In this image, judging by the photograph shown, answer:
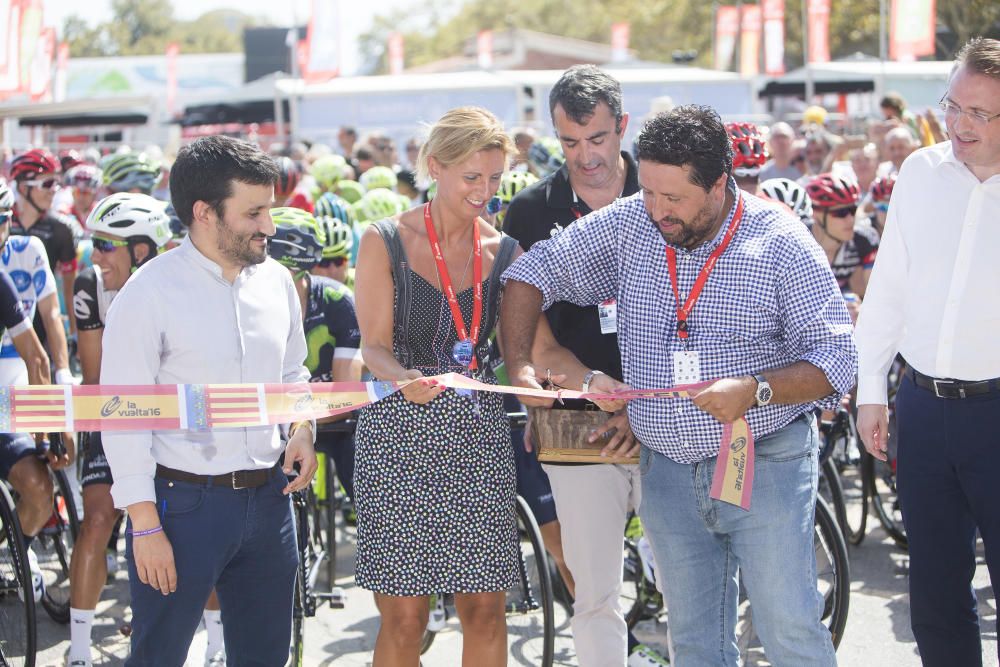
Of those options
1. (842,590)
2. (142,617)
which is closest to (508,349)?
(142,617)

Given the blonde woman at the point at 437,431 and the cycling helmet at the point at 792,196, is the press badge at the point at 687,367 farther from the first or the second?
the cycling helmet at the point at 792,196

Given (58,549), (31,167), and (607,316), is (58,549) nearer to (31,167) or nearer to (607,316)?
(31,167)

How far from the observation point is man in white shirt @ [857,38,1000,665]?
3801 mm

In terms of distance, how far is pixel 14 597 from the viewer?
203 inches

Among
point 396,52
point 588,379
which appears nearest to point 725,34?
point 396,52

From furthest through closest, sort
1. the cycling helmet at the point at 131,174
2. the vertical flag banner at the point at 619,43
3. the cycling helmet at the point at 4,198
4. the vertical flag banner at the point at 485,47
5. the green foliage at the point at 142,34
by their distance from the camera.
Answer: the green foliage at the point at 142,34, the vertical flag banner at the point at 485,47, the vertical flag banner at the point at 619,43, the cycling helmet at the point at 131,174, the cycling helmet at the point at 4,198

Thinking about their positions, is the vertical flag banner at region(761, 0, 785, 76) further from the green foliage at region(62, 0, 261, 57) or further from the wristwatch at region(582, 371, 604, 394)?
the green foliage at region(62, 0, 261, 57)

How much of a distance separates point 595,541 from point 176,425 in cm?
167

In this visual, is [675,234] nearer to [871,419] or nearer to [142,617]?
[871,419]

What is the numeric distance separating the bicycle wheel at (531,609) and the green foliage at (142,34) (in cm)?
10659

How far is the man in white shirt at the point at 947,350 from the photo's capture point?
380 cm

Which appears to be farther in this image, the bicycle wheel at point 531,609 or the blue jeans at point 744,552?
the bicycle wheel at point 531,609

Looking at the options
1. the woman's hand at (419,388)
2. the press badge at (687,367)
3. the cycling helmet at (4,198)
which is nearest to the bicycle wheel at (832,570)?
the press badge at (687,367)

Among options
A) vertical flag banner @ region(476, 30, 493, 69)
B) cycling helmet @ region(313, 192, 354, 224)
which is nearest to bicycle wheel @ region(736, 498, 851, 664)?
cycling helmet @ region(313, 192, 354, 224)
